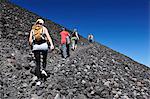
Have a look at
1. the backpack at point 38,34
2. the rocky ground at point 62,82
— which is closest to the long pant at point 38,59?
the rocky ground at point 62,82

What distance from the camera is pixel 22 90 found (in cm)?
1296

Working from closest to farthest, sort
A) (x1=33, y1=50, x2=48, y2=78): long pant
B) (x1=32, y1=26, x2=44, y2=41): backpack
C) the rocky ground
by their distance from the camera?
1. the rocky ground
2. (x1=32, y1=26, x2=44, y2=41): backpack
3. (x1=33, y1=50, x2=48, y2=78): long pant

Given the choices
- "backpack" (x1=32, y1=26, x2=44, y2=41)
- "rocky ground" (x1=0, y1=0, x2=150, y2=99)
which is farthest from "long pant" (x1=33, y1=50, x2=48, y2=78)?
"backpack" (x1=32, y1=26, x2=44, y2=41)

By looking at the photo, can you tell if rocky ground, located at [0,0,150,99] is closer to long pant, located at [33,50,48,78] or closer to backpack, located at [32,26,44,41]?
long pant, located at [33,50,48,78]

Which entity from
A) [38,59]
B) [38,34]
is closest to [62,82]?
[38,59]

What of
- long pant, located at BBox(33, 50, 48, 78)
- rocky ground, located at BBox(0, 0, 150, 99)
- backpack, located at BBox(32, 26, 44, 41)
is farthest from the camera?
long pant, located at BBox(33, 50, 48, 78)

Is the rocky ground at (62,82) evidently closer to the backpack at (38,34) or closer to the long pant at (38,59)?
the long pant at (38,59)

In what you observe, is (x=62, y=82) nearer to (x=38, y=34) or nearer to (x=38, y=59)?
(x=38, y=59)

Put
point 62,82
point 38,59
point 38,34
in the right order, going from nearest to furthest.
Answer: point 38,34 < point 38,59 < point 62,82

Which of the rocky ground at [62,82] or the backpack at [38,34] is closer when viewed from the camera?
the rocky ground at [62,82]

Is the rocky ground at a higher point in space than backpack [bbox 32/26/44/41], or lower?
lower

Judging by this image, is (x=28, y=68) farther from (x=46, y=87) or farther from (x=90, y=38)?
(x=90, y=38)

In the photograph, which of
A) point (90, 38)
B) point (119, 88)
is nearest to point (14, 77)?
point (119, 88)

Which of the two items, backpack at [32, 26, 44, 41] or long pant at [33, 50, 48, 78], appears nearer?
backpack at [32, 26, 44, 41]
